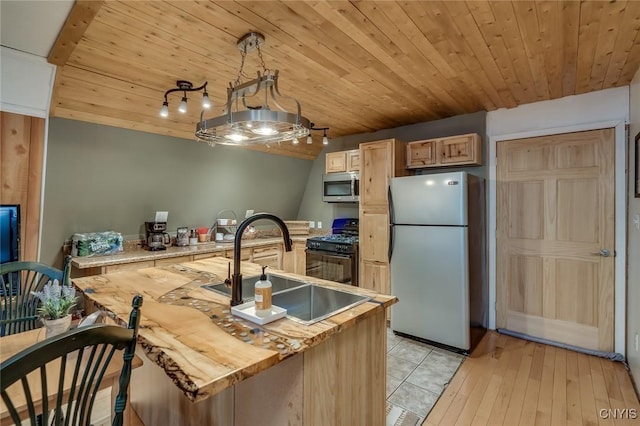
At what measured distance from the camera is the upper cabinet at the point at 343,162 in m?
4.17

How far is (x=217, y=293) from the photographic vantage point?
1.72 metres

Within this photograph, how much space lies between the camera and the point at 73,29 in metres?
1.83

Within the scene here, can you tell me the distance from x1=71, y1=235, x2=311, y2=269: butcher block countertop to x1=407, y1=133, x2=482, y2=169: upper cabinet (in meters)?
1.98

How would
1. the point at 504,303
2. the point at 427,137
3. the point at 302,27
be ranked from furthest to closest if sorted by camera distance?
the point at 427,137 → the point at 504,303 → the point at 302,27

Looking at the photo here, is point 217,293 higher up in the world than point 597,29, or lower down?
lower down

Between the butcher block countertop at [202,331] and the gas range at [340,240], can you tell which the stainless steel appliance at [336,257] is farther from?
the butcher block countertop at [202,331]

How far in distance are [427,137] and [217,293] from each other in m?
3.23

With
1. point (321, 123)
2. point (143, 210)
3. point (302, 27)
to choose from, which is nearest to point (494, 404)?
point (302, 27)

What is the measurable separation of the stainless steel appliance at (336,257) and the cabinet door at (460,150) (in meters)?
1.48

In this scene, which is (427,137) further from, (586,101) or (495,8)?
(495,8)

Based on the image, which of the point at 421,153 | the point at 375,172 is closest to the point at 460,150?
the point at 421,153

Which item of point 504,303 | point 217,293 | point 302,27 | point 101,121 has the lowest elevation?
point 504,303

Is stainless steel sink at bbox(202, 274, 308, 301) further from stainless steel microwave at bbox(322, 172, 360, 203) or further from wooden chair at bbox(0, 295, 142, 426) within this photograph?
stainless steel microwave at bbox(322, 172, 360, 203)

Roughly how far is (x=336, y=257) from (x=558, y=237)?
2373 mm
